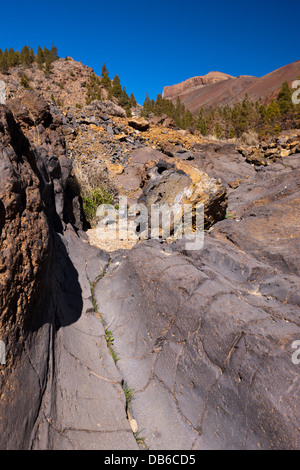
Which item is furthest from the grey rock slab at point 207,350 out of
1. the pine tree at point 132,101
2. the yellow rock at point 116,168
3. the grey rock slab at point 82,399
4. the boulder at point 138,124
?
the pine tree at point 132,101

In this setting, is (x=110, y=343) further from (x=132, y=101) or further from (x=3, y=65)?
(x=3, y=65)

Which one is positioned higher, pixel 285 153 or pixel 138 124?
pixel 138 124

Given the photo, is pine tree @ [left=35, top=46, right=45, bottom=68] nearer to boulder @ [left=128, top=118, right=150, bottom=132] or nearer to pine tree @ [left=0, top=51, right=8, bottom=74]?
pine tree @ [left=0, top=51, right=8, bottom=74]

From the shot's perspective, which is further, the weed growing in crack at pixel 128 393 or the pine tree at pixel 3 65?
the pine tree at pixel 3 65

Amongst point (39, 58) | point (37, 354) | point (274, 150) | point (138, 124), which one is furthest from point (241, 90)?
point (37, 354)

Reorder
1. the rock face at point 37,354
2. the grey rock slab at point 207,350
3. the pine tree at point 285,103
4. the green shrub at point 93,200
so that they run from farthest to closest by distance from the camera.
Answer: the pine tree at point 285,103 < the green shrub at point 93,200 < the grey rock slab at point 207,350 < the rock face at point 37,354

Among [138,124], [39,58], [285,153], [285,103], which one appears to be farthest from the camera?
[39,58]

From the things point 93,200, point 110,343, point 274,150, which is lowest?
point 110,343

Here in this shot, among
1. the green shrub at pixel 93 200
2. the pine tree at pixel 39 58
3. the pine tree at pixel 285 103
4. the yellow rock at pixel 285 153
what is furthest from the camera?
Result: the pine tree at pixel 39 58

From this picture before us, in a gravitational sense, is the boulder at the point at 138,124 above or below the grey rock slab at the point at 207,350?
above

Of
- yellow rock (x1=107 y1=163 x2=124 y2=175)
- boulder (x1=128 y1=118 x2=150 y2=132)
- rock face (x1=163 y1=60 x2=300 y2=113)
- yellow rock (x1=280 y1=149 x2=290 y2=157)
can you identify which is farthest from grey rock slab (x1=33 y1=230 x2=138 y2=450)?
rock face (x1=163 y1=60 x2=300 y2=113)

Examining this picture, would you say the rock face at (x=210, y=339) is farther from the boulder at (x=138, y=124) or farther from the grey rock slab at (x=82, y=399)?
the boulder at (x=138, y=124)

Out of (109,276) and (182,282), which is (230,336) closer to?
(182,282)

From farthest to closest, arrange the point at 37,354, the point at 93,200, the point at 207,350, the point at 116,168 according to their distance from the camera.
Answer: the point at 116,168 < the point at 93,200 < the point at 207,350 < the point at 37,354
